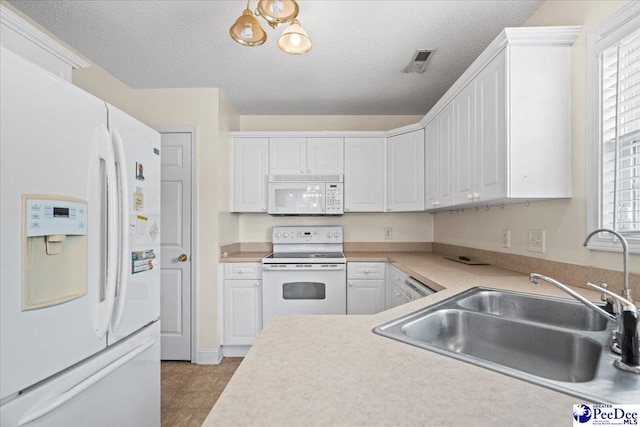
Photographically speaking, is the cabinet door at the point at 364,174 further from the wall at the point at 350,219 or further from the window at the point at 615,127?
the window at the point at 615,127

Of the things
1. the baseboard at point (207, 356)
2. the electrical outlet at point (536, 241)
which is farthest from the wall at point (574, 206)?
the baseboard at point (207, 356)

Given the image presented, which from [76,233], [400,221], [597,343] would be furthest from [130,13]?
[400,221]

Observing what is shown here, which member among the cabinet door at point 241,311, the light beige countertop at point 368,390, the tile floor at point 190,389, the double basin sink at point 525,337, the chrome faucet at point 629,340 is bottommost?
the tile floor at point 190,389

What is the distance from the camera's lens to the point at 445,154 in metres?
2.35

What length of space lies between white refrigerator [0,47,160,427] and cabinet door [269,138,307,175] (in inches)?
71.0

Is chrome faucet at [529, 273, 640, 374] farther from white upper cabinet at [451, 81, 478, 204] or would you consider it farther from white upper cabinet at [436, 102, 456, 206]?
white upper cabinet at [436, 102, 456, 206]

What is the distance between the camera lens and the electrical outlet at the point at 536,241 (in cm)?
171

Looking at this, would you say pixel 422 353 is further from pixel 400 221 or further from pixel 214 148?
pixel 400 221

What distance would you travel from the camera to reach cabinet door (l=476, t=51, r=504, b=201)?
1551 mm

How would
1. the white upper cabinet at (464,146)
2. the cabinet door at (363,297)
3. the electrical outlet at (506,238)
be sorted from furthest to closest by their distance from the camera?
1. the cabinet door at (363,297)
2. the electrical outlet at (506,238)
3. the white upper cabinet at (464,146)

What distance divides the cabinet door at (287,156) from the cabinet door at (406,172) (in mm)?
911

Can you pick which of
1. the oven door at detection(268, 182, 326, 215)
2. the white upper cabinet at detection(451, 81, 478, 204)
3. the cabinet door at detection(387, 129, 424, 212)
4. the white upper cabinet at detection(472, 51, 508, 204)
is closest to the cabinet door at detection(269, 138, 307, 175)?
the oven door at detection(268, 182, 326, 215)

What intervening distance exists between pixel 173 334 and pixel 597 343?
2.90 metres

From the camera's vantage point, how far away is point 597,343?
2.81 ft
